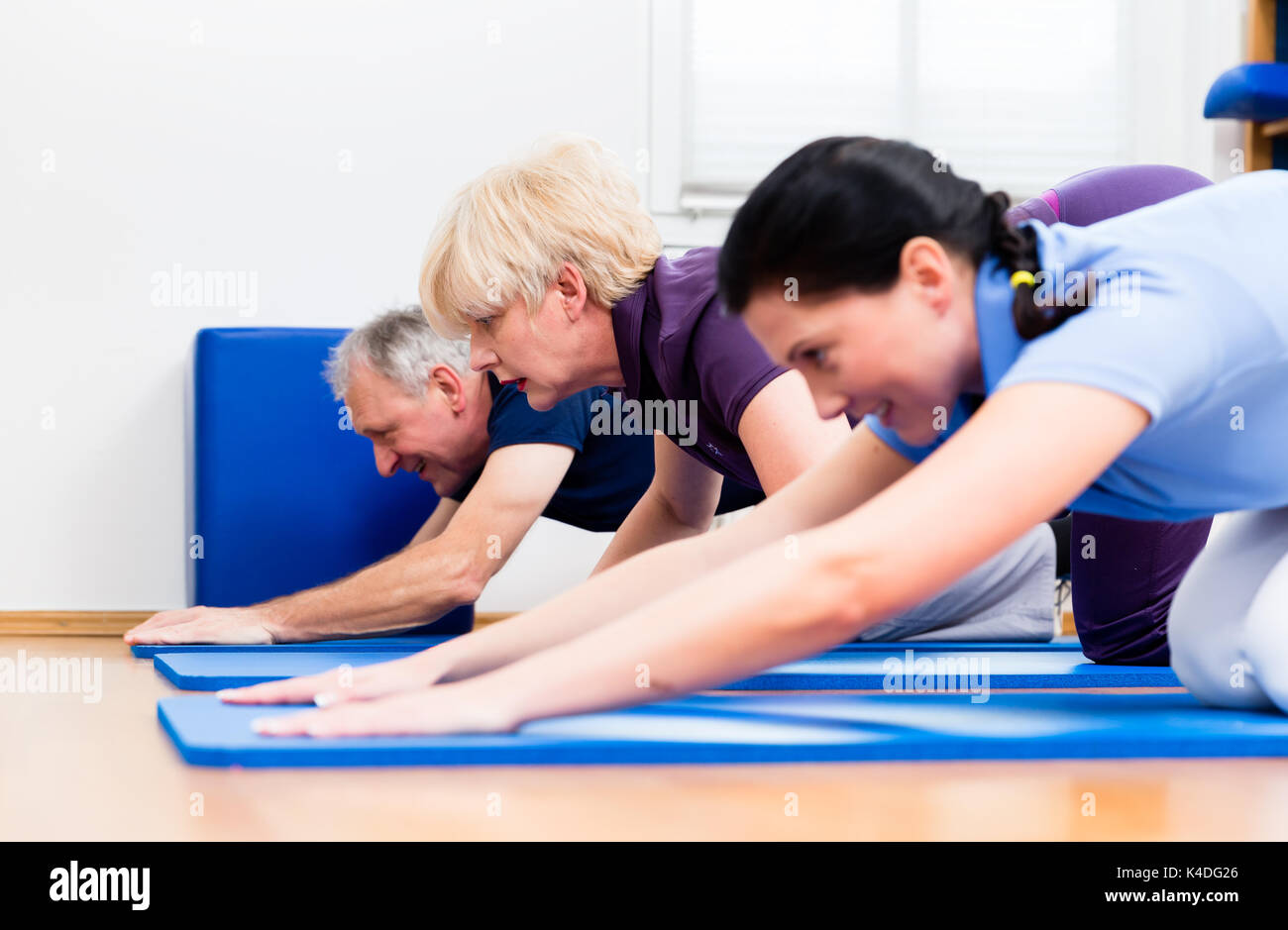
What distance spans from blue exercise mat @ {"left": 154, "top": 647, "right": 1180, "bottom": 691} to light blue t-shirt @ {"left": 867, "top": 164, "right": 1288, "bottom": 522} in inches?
17.9

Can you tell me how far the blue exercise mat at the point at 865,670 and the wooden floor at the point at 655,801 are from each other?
52cm

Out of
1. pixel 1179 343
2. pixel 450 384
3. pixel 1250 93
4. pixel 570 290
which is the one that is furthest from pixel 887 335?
pixel 1250 93

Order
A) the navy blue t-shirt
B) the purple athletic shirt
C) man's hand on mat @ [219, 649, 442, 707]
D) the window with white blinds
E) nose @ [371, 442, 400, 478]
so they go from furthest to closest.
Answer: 1. the window with white blinds
2. nose @ [371, 442, 400, 478]
3. the navy blue t-shirt
4. the purple athletic shirt
5. man's hand on mat @ [219, 649, 442, 707]

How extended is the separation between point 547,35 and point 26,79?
3.85 ft

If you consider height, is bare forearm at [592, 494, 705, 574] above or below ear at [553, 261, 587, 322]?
below

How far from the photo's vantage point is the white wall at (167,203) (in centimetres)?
275

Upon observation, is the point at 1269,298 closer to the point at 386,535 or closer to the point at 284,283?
the point at 386,535

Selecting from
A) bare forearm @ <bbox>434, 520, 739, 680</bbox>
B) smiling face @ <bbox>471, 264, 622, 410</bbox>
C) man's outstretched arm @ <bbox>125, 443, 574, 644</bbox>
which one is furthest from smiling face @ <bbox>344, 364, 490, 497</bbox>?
bare forearm @ <bbox>434, 520, 739, 680</bbox>

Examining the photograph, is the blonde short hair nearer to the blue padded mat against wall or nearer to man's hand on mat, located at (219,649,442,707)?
man's hand on mat, located at (219,649,442,707)

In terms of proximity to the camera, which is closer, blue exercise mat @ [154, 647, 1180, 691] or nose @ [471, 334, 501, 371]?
blue exercise mat @ [154, 647, 1180, 691]

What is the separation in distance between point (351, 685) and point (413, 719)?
0.18 metres

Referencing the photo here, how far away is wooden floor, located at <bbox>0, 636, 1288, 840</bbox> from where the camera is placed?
714 mm

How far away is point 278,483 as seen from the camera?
2.50 metres

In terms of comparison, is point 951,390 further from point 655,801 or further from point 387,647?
point 387,647
